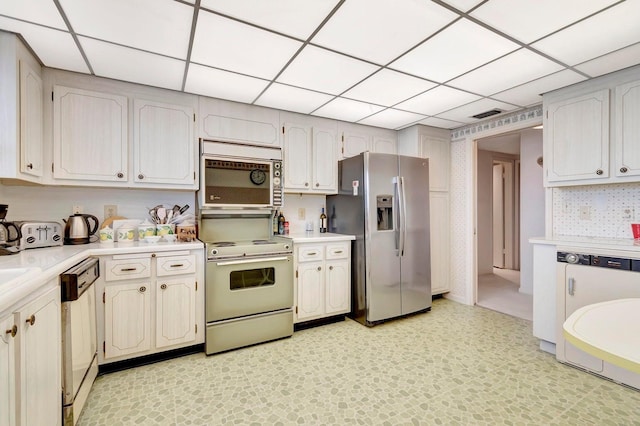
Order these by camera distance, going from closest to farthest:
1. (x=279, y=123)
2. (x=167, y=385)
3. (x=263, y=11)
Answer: (x=263, y=11)
(x=167, y=385)
(x=279, y=123)

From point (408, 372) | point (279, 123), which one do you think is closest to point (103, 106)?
point (279, 123)

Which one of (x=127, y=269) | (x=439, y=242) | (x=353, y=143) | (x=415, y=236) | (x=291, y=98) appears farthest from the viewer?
(x=439, y=242)

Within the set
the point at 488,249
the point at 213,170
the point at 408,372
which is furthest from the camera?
the point at 488,249

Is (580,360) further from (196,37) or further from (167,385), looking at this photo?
(196,37)

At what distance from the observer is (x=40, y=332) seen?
129 centimetres

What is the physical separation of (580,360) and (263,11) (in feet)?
10.7

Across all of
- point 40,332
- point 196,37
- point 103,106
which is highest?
point 196,37

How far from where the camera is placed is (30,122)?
205 cm

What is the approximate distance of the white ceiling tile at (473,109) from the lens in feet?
10.0

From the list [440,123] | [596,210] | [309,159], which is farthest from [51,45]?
[596,210]

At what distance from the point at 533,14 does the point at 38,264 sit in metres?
3.01

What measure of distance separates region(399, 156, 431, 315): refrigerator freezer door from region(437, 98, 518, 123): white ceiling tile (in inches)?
23.2

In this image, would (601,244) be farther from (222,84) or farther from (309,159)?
(222,84)

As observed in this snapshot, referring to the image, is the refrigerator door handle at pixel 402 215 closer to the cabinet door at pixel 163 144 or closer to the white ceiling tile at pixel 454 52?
the white ceiling tile at pixel 454 52
